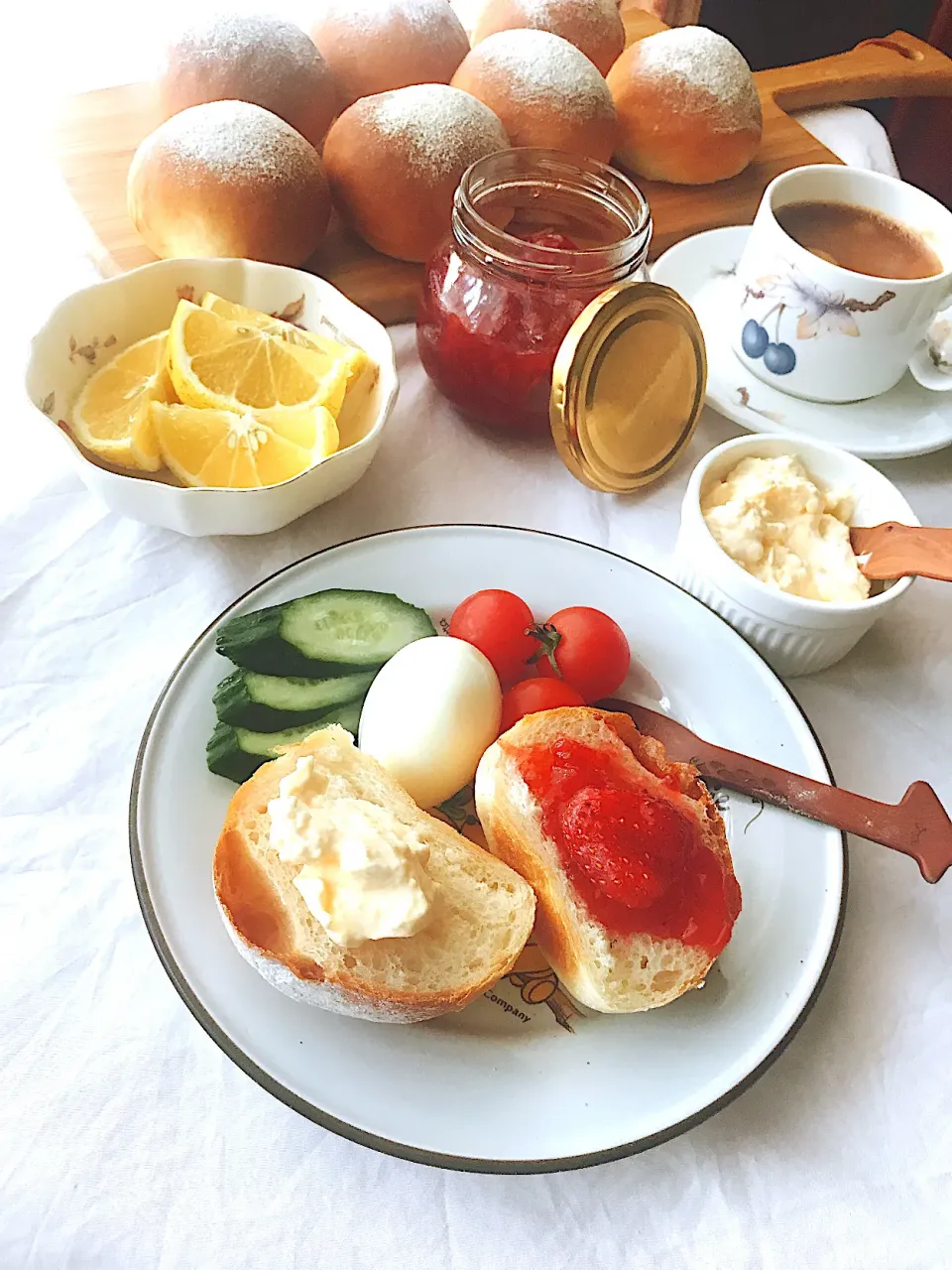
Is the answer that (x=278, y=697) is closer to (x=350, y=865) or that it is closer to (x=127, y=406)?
(x=350, y=865)

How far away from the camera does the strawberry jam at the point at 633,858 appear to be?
73 cm

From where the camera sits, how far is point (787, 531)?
99 centimetres

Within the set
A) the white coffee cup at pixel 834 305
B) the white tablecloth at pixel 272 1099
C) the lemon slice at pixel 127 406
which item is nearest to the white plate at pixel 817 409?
the white coffee cup at pixel 834 305

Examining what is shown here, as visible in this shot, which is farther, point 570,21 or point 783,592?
point 570,21


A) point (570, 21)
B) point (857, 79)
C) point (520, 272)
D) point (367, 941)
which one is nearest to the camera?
point (367, 941)

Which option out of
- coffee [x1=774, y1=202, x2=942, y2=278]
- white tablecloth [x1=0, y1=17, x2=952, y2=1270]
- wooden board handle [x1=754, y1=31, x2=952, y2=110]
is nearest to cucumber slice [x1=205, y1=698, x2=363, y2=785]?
white tablecloth [x1=0, y1=17, x2=952, y2=1270]

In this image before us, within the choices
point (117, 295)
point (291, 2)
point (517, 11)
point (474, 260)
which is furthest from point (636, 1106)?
point (291, 2)

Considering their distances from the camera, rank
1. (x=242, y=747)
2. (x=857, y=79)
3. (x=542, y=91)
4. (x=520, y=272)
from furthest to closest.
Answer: (x=857, y=79), (x=542, y=91), (x=520, y=272), (x=242, y=747)

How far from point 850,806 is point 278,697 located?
1.64 feet

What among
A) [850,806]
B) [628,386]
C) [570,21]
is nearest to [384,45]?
[570,21]

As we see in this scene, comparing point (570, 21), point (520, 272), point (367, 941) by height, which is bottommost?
point (367, 941)

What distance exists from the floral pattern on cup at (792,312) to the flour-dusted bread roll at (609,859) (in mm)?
606

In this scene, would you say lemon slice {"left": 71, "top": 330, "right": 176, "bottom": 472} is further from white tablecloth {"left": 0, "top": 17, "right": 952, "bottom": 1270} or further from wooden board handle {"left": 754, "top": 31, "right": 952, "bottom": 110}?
wooden board handle {"left": 754, "top": 31, "right": 952, "bottom": 110}

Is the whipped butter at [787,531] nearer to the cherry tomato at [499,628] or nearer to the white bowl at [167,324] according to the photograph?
the cherry tomato at [499,628]
